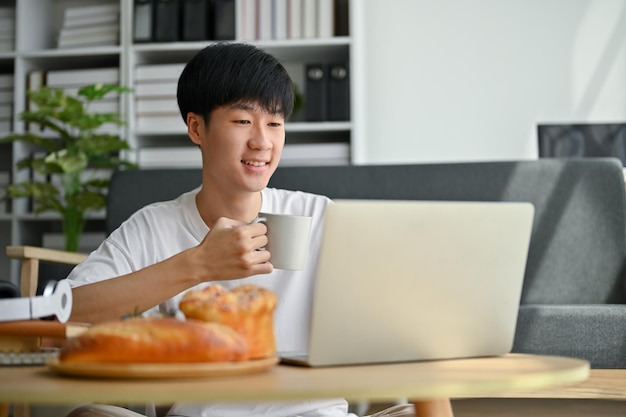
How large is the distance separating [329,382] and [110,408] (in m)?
0.38

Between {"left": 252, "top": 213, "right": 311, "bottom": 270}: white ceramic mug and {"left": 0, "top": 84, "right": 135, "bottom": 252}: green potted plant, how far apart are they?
2693 millimetres

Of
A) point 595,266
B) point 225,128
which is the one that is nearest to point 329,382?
point 225,128

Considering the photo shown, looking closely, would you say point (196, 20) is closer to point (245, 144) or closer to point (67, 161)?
point (67, 161)

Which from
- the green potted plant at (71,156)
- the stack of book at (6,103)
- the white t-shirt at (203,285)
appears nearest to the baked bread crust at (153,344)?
the white t-shirt at (203,285)

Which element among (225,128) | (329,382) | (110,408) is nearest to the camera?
(329,382)

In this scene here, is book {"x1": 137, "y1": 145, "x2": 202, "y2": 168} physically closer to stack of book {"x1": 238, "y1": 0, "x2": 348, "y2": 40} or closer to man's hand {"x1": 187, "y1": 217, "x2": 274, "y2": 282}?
stack of book {"x1": 238, "y1": 0, "x2": 348, "y2": 40}

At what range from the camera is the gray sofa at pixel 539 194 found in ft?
8.64

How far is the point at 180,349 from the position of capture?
68cm

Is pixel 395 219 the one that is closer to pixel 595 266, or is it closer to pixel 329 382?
pixel 329 382

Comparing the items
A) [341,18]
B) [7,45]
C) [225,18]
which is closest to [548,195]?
[341,18]

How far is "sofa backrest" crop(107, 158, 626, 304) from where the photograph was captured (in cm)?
263

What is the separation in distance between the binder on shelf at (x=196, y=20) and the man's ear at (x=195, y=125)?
2465mm

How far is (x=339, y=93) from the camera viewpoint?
389cm

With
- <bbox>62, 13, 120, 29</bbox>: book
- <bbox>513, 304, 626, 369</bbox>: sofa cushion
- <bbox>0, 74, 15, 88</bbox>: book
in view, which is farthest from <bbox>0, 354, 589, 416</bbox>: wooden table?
<bbox>0, 74, 15, 88</bbox>: book
